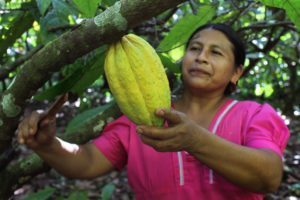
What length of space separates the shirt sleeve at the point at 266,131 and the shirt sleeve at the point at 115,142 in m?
0.47

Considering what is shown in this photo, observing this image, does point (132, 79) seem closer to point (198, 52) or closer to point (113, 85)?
point (113, 85)

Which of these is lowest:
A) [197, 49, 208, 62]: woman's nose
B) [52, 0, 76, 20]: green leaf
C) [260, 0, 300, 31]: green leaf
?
[197, 49, 208, 62]: woman's nose

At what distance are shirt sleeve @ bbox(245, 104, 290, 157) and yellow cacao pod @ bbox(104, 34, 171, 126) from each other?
1.68ft

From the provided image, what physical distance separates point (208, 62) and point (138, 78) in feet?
2.15

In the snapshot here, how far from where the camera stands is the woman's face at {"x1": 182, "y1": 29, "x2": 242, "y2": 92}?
4.99 feet

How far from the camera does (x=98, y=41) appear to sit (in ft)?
2.91

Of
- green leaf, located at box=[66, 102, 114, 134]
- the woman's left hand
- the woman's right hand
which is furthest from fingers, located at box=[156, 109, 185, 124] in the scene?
green leaf, located at box=[66, 102, 114, 134]

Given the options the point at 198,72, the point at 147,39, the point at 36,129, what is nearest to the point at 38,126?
the point at 36,129

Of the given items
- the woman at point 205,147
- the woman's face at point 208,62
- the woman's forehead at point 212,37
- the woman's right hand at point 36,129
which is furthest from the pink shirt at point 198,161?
the woman's right hand at point 36,129

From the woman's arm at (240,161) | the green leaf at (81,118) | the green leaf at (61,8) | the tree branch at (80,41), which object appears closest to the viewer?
the tree branch at (80,41)

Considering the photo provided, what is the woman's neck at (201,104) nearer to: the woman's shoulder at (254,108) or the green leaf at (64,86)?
the woman's shoulder at (254,108)

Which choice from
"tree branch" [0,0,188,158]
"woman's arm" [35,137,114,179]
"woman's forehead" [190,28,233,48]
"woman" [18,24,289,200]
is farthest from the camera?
"woman's forehead" [190,28,233,48]

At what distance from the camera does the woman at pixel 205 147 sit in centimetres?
121

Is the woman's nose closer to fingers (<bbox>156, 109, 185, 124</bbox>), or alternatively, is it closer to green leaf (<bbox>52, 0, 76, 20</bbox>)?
green leaf (<bbox>52, 0, 76, 20</bbox>)
